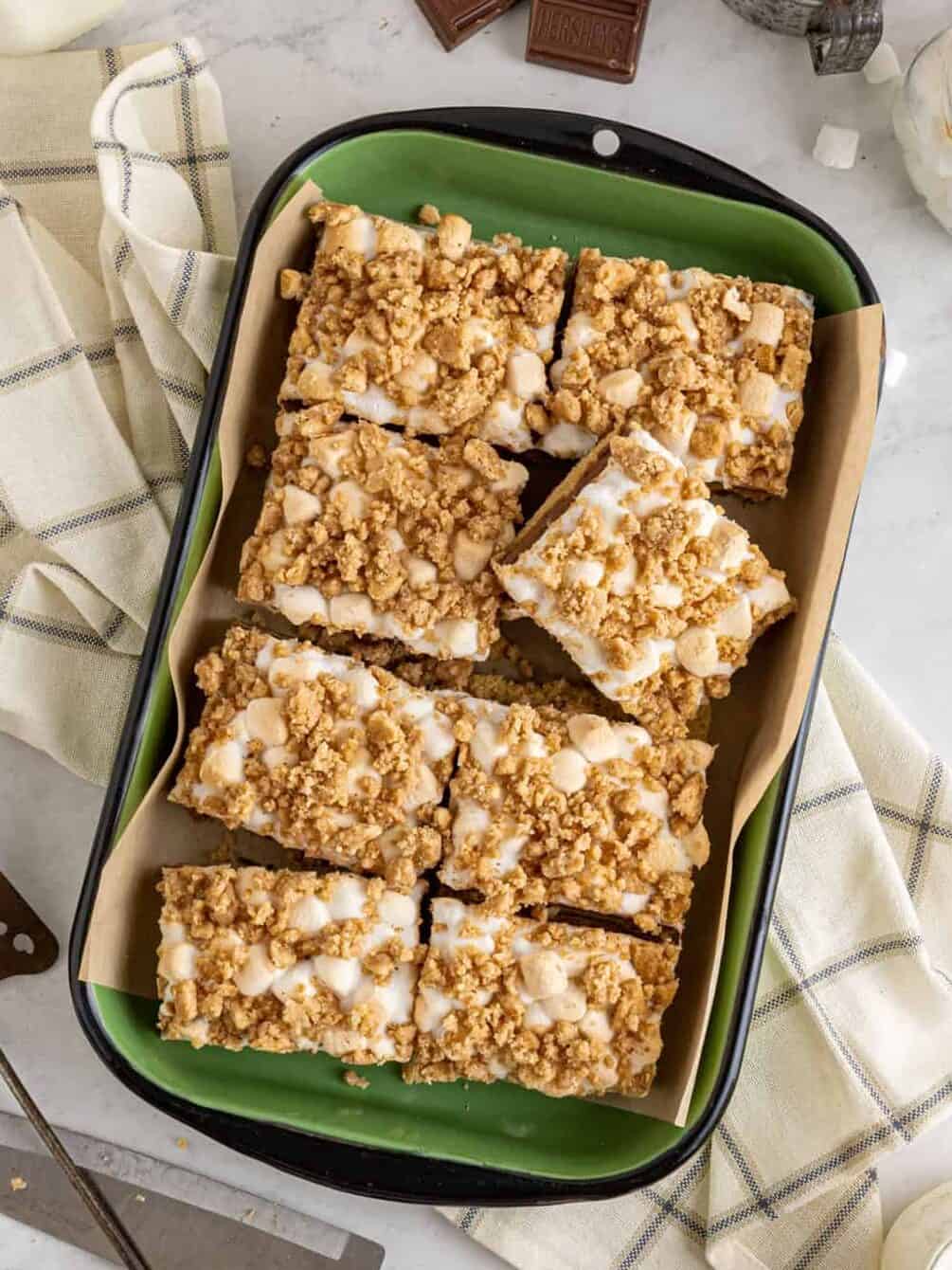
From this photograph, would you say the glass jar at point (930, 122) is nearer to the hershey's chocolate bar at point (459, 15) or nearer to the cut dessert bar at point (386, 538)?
the hershey's chocolate bar at point (459, 15)

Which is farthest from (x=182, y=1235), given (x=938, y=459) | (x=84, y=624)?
(x=938, y=459)

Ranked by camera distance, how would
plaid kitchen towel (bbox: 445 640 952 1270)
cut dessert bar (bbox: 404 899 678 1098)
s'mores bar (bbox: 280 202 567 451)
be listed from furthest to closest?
plaid kitchen towel (bbox: 445 640 952 1270)
s'mores bar (bbox: 280 202 567 451)
cut dessert bar (bbox: 404 899 678 1098)

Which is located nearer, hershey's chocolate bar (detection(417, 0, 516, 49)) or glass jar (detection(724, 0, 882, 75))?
glass jar (detection(724, 0, 882, 75))

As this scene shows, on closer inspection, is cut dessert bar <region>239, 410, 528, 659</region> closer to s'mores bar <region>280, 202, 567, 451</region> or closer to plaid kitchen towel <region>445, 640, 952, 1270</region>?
s'mores bar <region>280, 202, 567, 451</region>

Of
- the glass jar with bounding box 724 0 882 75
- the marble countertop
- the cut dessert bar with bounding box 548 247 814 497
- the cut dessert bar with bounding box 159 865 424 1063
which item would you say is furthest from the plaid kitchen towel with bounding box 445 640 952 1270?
the glass jar with bounding box 724 0 882 75

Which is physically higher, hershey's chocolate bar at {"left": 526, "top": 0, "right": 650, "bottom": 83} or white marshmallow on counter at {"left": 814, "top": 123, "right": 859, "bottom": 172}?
hershey's chocolate bar at {"left": 526, "top": 0, "right": 650, "bottom": 83}

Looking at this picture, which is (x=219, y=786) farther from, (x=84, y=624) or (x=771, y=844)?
(x=771, y=844)

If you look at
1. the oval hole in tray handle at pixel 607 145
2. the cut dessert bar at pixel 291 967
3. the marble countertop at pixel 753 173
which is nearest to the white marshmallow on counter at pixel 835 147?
the marble countertop at pixel 753 173
